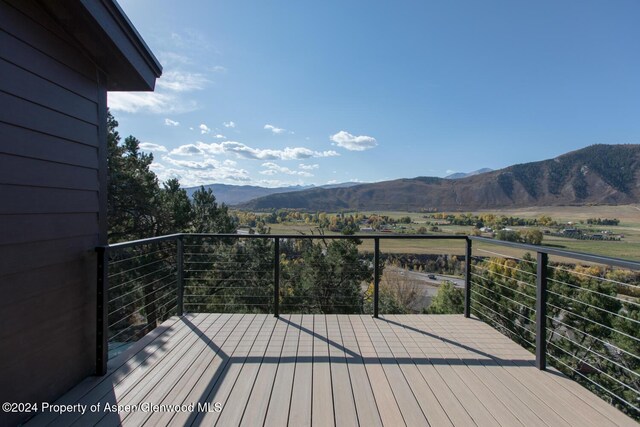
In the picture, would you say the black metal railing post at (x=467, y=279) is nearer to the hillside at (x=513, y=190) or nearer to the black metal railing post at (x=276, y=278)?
the black metal railing post at (x=276, y=278)

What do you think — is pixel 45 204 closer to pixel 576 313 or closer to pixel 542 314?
pixel 542 314

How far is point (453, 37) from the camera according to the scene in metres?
9.67

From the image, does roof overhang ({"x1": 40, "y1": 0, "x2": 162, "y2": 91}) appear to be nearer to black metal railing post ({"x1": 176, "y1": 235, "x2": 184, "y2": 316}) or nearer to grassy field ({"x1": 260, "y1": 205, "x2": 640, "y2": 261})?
black metal railing post ({"x1": 176, "y1": 235, "x2": 184, "y2": 316})

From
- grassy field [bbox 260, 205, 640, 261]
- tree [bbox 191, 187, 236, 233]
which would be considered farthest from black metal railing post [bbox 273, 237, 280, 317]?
grassy field [bbox 260, 205, 640, 261]

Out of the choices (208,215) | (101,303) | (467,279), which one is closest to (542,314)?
(467,279)

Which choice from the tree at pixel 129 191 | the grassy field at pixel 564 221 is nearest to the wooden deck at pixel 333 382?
the tree at pixel 129 191

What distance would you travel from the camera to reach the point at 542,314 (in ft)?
7.95

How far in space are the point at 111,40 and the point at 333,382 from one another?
264 centimetres

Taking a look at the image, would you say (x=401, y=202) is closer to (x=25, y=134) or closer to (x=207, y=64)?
(x=207, y=64)

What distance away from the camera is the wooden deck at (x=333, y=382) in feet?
5.74

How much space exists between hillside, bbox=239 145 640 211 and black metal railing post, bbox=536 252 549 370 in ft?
117

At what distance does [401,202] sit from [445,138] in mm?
21380

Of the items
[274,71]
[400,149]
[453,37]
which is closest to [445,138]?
[400,149]

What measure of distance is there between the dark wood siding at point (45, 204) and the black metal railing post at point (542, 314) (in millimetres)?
3143
